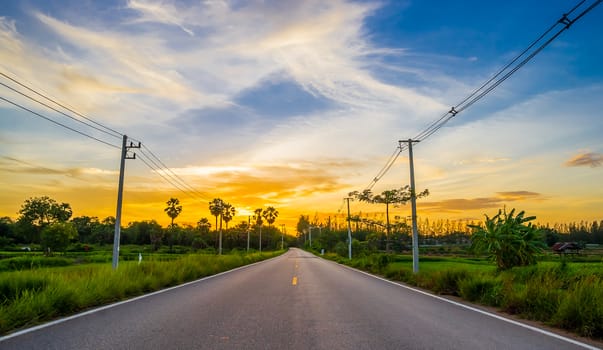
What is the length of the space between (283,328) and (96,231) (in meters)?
119

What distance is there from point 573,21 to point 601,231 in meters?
149

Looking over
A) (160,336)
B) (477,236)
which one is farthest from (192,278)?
(477,236)

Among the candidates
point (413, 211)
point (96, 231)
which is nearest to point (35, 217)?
point (96, 231)

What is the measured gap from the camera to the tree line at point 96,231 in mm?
68375

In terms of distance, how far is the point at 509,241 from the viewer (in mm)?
14141

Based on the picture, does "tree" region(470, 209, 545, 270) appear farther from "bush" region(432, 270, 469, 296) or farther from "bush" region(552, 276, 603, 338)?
"bush" region(552, 276, 603, 338)

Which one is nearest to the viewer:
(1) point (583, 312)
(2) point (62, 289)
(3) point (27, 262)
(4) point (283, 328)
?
(4) point (283, 328)

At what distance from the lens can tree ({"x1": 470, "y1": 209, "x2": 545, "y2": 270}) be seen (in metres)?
14.0

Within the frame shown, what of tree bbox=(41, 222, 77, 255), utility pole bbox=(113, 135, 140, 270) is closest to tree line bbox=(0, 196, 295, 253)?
tree bbox=(41, 222, 77, 255)

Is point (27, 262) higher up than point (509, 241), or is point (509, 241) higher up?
point (509, 241)

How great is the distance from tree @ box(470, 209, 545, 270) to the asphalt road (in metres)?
7.01

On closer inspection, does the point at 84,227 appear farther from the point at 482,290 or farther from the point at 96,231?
the point at 482,290

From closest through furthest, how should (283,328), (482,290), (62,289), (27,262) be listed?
(283,328) → (62,289) → (482,290) → (27,262)

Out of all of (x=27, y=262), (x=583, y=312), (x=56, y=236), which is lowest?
(x=27, y=262)
